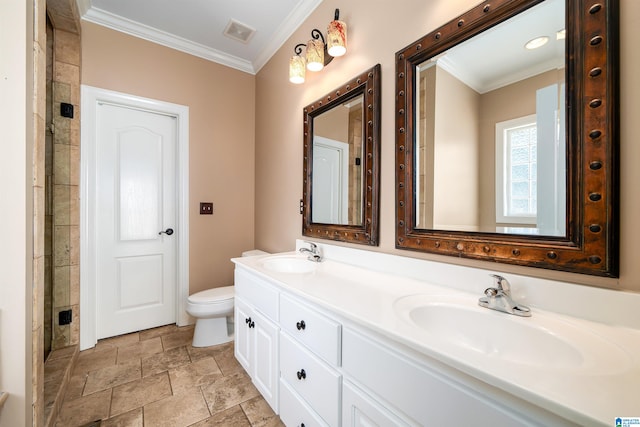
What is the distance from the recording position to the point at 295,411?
1151 mm

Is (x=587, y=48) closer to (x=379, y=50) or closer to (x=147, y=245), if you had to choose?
(x=379, y=50)

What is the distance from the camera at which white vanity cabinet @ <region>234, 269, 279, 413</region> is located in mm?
1309

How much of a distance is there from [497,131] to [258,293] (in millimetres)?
1352

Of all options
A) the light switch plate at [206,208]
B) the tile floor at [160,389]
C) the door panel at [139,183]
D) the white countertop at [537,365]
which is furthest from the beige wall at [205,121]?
the white countertop at [537,365]

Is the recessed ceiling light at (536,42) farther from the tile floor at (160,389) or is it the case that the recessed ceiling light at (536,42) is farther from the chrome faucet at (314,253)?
the tile floor at (160,389)

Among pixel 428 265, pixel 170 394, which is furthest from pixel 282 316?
pixel 170 394

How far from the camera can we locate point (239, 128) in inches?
108

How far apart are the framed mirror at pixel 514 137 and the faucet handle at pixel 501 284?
8cm

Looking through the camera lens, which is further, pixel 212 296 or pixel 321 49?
pixel 212 296

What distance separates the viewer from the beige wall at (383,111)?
70 centimetres

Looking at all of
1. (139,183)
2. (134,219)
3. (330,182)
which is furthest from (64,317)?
(330,182)

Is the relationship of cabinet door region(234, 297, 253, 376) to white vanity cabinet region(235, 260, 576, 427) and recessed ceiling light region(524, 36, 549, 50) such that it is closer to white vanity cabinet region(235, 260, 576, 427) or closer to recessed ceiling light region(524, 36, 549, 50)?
white vanity cabinet region(235, 260, 576, 427)

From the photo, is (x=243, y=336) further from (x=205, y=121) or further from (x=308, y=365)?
(x=205, y=121)

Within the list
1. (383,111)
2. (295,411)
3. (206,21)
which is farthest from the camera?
(206,21)
